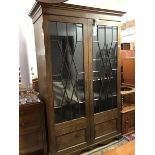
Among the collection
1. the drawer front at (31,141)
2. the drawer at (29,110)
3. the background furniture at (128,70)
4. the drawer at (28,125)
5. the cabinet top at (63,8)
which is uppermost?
the cabinet top at (63,8)

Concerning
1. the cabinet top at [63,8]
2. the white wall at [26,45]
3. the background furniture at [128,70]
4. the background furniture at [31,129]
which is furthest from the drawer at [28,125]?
the background furniture at [128,70]

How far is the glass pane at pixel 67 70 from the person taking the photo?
6.97 ft

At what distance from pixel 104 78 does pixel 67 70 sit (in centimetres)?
63

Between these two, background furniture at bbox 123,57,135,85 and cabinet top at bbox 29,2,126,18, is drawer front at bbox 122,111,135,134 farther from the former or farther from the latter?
cabinet top at bbox 29,2,126,18

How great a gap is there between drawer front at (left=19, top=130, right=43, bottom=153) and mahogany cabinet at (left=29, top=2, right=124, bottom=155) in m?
0.15

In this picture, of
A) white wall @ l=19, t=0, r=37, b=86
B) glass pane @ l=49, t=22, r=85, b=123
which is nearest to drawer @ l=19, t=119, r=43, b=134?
glass pane @ l=49, t=22, r=85, b=123

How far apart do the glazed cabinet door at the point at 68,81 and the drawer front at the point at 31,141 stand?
8.7 inches

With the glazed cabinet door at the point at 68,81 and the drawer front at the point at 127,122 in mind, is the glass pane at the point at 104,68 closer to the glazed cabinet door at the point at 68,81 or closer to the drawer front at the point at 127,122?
the glazed cabinet door at the point at 68,81

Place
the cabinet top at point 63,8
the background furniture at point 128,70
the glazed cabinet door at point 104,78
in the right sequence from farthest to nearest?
the background furniture at point 128,70 < the glazed cabinet door at point 104,78 < the cabinet top at point 63,8

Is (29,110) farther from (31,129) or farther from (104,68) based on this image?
(104,68)

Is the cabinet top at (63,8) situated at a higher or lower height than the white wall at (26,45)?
higher

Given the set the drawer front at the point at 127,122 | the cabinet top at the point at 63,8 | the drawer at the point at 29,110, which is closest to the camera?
the cabinet top at the point at 63,8

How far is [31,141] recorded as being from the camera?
2.22 m

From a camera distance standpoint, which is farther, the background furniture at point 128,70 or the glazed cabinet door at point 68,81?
the background furniture at point 128,70
